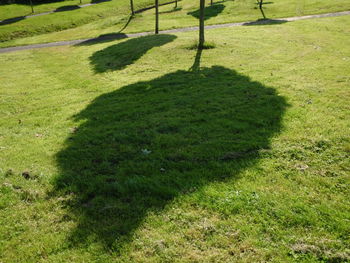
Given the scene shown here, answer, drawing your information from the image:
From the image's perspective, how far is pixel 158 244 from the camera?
15.0 feet

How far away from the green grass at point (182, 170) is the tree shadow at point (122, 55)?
4.61m

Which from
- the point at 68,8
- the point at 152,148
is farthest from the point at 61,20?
the point at 152,148

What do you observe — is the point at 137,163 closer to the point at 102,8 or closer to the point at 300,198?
the point at 300,198

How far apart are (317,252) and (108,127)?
670cm

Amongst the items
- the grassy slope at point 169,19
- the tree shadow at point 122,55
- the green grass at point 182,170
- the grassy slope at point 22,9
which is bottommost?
the green grass at point 182,170

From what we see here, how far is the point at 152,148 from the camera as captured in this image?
7418mm

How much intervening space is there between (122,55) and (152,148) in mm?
14293

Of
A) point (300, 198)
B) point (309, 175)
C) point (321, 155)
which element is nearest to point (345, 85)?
point (321, 155)

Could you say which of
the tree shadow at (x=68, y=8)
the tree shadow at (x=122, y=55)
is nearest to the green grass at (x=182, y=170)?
the tree shadow at (x=122, y=55)

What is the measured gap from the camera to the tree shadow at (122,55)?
1800 cm

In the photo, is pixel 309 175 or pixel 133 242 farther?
pixel 309 175

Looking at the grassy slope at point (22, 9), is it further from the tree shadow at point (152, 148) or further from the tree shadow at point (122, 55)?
the tree shadow at point (152, 148)

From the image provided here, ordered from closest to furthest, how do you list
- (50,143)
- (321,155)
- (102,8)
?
(321,155)
(50,143)
(102,8)

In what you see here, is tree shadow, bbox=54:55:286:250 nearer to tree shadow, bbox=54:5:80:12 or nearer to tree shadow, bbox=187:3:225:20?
tree shadow, bbox=187:3:225:20
